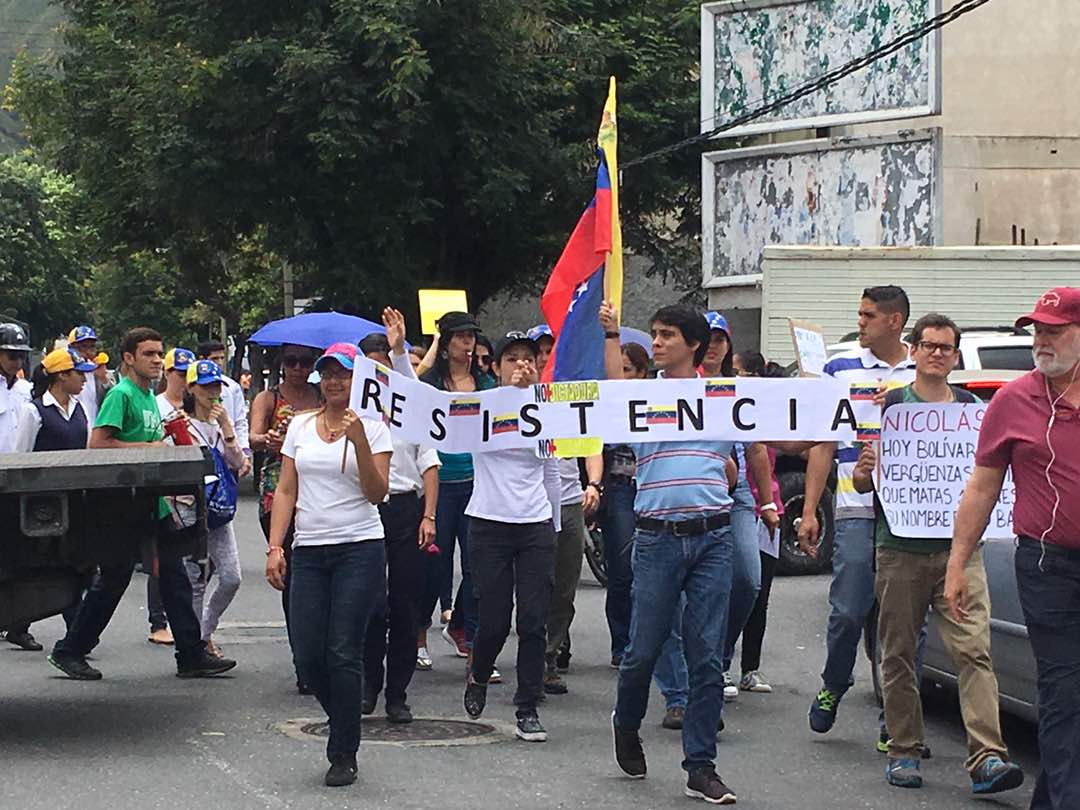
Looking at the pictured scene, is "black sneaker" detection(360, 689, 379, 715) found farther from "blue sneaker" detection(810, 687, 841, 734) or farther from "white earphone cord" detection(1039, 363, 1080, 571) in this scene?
"white earphone cord" detection(1039, 363, 1080, 571)

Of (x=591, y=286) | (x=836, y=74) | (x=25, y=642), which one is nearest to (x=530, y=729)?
(x=591, y=286)

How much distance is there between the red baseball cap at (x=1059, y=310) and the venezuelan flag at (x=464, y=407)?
110 inches

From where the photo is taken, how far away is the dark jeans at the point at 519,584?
8742 millimetres

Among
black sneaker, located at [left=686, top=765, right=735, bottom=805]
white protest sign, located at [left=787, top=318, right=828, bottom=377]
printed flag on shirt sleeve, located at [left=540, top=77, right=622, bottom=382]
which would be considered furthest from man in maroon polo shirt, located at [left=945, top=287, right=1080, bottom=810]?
white protest sign, located at [left=787, top=318, right=828, bottom=377]

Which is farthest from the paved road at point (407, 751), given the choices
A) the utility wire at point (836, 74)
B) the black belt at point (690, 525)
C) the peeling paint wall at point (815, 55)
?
the peeling paint wall at point (815, 55)

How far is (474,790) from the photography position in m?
7.58

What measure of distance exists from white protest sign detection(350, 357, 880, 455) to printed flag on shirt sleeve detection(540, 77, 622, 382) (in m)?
0.31

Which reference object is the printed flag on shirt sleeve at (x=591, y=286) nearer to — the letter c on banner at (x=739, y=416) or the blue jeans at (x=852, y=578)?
the letter c on banner at (x=739, y=416)

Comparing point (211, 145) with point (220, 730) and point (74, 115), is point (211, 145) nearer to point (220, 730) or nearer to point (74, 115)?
point (74, 115)

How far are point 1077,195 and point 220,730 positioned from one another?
85.0 feet

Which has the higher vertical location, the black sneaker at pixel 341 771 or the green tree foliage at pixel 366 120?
the green tree foliage at pixel 366 120

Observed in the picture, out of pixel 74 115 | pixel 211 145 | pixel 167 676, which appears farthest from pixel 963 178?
pixel 167 676

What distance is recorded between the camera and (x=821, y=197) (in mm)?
25531

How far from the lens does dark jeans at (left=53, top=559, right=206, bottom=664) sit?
9992mm
